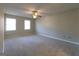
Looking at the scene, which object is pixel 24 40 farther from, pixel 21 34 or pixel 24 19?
pixel 24 19

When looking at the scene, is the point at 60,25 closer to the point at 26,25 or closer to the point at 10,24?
the point at 26,25

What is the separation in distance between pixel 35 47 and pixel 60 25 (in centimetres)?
66

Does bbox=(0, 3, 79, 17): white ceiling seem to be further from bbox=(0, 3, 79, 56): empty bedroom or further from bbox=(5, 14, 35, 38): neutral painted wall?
bbox=(5, 14, 35, 38): neutral painted wall

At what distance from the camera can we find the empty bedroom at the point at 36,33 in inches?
65.8

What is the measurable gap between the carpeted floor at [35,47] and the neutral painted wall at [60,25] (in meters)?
0.14

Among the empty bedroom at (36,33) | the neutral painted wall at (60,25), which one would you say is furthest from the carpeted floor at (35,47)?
the neutral painted wall at (60,25)

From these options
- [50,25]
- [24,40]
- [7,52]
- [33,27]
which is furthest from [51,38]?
[7,52]

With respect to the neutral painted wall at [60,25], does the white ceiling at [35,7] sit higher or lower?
higher

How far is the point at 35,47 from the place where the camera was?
1.76 meters

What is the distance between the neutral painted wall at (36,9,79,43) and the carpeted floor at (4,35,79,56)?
0.14 meters

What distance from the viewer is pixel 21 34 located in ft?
5.77

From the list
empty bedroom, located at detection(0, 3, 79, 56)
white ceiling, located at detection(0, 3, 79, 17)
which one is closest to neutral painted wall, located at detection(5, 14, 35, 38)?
empty bedroom, located at detection(0, 3, 79, 56)

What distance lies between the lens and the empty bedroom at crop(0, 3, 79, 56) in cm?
167

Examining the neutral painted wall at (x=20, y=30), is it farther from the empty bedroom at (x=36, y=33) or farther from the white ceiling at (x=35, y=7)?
the white ceiling at (x=35, y=7)
